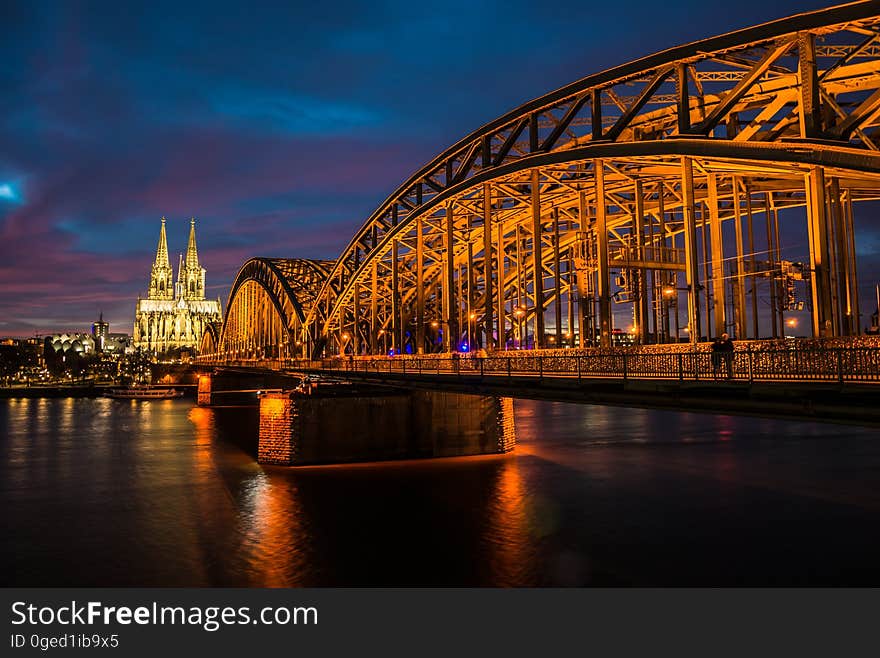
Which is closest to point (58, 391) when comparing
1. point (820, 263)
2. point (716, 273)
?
point (716, 273)

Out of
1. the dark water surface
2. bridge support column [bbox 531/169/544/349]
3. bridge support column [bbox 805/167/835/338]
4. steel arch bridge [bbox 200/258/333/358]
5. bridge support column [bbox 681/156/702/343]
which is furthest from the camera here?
steel arch bridge [bbox 200/258/333/358]

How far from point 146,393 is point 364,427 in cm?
10675

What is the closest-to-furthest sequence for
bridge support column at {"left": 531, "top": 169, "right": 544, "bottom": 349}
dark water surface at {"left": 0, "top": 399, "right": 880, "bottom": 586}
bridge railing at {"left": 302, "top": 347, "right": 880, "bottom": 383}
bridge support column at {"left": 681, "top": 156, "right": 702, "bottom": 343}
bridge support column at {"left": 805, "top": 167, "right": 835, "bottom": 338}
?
1. bridge railing at {"left": 302, "top": 347, "right": 880, "bottom": 383}
2. bridge support column at {"left": 805, "top": 167, "right": 835, "bottom": 338}
3. dark water surface at {"left": 0, "top": 399, "right": 880, "bottom": 586}
4. bridge support column at {"left": 681, "top": 156, "right": 702, "bottom": 343}
5. bridge support column at {"left": 531, "top": 169, "right": 544, "bottom": 349}

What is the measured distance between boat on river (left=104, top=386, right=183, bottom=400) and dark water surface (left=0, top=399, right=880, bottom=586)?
8459 cm

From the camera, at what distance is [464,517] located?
30031mm

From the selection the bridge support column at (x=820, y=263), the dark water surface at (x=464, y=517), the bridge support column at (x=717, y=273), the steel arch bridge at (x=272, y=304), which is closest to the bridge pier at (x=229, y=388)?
the steel arch bridge at (x=272, y=304)

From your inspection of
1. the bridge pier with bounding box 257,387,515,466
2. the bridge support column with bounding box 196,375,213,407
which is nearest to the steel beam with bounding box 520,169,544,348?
the bridge pier with bounding box 257,387,515,466

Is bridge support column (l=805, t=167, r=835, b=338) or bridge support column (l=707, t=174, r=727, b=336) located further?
bridge support column (l=707, t=174, r=727, b=336)

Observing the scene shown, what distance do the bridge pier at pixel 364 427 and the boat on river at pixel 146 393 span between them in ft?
324

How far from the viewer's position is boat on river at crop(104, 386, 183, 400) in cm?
13375

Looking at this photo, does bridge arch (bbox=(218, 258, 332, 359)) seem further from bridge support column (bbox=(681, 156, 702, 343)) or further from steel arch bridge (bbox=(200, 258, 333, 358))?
bridge support column (bbox=(681, 156, 702, 343))

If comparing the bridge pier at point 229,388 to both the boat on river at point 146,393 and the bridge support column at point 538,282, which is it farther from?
the bridge support column at point 538,282
